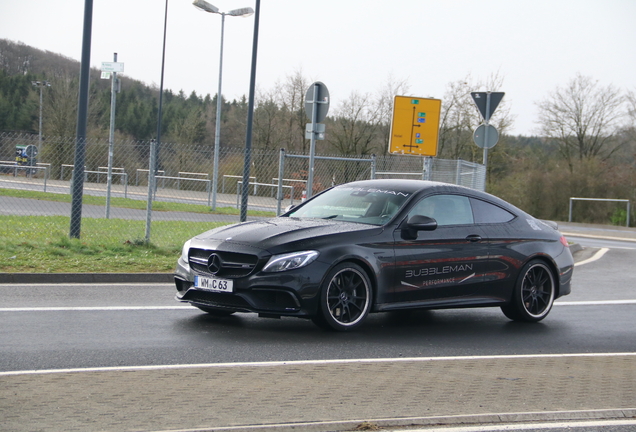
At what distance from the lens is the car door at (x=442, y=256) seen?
311 inches

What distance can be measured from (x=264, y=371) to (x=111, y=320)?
2.57m

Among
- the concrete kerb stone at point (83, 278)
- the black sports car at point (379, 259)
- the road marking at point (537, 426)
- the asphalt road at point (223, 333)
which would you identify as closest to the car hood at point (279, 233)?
the black sports car at point (379, 259)

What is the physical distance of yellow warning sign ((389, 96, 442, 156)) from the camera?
724 inches

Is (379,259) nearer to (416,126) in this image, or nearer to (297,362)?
(297,362)

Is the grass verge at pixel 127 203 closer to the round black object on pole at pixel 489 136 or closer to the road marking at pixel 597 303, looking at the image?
the round black object on pole at pixel 489 136

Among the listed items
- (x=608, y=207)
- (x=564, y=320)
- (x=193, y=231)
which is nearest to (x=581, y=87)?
(x=608, y=207)

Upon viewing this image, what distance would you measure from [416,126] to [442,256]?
10618 mm

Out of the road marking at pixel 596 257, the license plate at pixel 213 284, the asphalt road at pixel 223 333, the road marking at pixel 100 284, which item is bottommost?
the road marking at pixel 100 284

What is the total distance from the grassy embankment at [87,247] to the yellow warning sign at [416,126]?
5.20 meters

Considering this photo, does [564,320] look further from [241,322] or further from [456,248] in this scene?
[241,322]

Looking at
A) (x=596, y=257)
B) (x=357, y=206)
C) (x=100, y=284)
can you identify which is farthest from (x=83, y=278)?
(x=596, y=257)

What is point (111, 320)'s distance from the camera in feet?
25.4

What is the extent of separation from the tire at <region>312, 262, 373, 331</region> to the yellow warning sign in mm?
11092

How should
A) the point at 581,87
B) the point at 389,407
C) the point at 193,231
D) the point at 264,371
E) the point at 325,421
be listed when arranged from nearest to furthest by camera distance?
the point at 325,421 → the point at 389,407 → the point at 264,371 → the point at 193,231 → the point at 581,87
